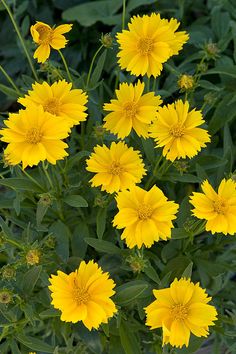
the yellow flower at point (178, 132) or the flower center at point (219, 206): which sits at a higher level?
the yellow flower at point (178, 132)

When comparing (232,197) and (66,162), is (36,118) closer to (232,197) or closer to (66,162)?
(66,162)

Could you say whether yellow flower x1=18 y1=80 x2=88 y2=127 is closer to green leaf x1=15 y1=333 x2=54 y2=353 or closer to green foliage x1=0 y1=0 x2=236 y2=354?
green foliage x1=0 y1=0 x2=236 y2=354

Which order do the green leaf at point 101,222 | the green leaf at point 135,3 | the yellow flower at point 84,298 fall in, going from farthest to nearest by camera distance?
the green leaf at point 135,3, the green leaf at point 101,222, the yellow flower at point 84,298

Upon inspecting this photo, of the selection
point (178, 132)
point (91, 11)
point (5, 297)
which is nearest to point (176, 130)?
point (178, 132)

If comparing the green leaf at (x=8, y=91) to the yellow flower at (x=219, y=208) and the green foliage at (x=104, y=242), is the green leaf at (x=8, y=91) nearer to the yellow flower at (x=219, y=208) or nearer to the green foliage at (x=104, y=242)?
the green foliage at (x=104, y=242)


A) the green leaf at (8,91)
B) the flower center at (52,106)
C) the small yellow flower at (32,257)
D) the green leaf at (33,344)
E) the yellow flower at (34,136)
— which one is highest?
the green leaf at (8,91)

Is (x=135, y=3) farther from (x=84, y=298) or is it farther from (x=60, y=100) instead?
(x=84, y=298)

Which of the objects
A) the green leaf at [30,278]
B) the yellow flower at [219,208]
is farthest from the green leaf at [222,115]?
the green leaf at [30,278]
